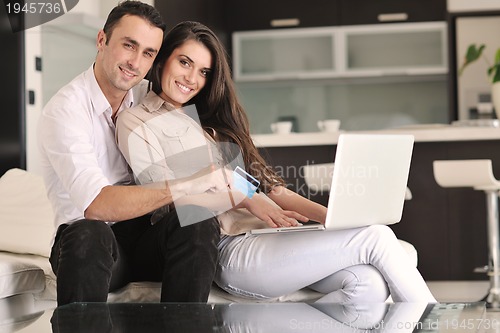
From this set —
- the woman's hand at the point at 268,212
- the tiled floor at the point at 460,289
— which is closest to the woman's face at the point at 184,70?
the woman's hand at the point at 268,212

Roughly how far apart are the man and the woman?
0.08 m

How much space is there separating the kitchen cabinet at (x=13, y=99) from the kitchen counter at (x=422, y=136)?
1513mm

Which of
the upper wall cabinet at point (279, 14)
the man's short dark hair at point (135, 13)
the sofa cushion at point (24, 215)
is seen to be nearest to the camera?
the man's short dark hair at point (135, 13)

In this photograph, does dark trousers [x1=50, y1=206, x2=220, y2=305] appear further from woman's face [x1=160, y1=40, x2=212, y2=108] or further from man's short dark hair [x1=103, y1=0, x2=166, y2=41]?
man's short dark hair [x1=103, y1=0, x2=166, y2=41]

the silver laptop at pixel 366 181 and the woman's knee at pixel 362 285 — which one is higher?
the silver laptop at pixel 366 181

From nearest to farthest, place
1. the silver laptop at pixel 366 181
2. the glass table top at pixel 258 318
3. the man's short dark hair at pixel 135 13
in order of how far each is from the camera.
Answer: the glass table top at pixel 258 318 → the silver laptop at pixel 366 181 → the man's short dark hair at pixel 135 13

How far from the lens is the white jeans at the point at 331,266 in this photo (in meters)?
2.13

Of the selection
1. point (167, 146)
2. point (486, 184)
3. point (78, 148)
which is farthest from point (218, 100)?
point (486, 184)

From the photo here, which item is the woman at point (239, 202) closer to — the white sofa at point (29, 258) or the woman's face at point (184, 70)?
the woman's face at point (184, 70)

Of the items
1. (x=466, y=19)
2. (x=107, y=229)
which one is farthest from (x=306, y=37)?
(x=107, y=229)

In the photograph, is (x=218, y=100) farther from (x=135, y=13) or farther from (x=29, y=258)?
(x=29, y=258)

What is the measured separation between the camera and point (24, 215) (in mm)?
3182

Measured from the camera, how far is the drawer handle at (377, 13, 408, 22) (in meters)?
7.09

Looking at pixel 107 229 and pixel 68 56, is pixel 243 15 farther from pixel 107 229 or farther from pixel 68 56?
pixel 107 229
